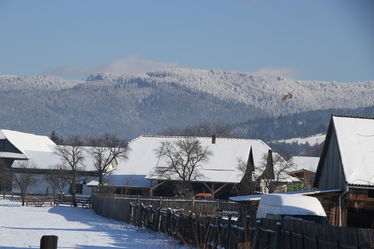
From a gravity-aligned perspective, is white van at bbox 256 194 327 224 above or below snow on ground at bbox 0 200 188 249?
above

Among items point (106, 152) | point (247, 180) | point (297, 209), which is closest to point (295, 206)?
point (297, 209)

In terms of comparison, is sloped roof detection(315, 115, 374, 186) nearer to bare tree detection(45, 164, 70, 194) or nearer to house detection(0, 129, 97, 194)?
bare tree detection(45, 164, 70, 194)

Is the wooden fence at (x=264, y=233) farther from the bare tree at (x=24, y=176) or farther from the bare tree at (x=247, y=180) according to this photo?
the bare tree at (x=24, y=176)

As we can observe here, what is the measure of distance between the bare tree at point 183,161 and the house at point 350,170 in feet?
103

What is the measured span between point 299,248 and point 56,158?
82.4 m

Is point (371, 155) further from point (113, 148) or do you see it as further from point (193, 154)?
point (113, 148)

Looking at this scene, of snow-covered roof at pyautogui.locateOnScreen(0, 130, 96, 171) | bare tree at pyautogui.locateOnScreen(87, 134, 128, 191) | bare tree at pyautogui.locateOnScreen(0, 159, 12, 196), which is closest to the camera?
bare tree at pyautogui.locateOnScreen(87, 134, 128, 191)

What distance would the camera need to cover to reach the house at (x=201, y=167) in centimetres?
7850

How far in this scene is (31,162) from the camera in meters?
101

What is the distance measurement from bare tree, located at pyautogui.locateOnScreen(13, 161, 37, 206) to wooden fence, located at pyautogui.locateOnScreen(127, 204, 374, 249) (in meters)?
51.5

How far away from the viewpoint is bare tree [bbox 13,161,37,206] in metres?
86.0

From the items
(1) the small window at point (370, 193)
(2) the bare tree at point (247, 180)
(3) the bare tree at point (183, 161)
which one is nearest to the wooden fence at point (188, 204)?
(1) the small window at point (370, 193)

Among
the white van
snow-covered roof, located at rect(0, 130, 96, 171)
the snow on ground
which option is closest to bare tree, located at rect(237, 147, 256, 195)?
snow-covered roof, located at rect(0, 130, 96, 171)

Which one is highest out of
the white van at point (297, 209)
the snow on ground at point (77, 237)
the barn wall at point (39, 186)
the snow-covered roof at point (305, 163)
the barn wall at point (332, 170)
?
the snow-covered roof at point (305, 163)
